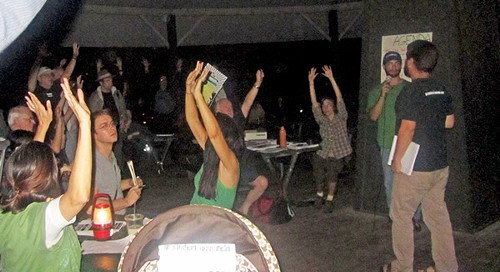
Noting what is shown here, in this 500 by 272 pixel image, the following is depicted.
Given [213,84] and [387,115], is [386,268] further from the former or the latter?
[213,84]

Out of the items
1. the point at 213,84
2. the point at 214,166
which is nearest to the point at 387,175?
the point at 213,84

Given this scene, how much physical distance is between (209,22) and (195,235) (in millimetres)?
9888

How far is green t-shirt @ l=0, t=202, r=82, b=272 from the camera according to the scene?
2.73 metres

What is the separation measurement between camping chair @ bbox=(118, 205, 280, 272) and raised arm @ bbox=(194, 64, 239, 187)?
2.08 metres

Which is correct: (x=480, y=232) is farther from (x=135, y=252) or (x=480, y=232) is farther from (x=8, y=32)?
(x=8, y=32)

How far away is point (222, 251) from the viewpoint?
6.50 ft

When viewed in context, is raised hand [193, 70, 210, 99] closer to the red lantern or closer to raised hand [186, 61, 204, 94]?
raised hand [186, 61, 204, 94]

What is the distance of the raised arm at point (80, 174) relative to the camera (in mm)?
2700

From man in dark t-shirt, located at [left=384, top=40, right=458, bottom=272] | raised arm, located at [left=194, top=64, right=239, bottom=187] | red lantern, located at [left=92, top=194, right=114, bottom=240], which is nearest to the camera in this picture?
red lantern, located at [left=92, top=194, right=114, bottom=240]

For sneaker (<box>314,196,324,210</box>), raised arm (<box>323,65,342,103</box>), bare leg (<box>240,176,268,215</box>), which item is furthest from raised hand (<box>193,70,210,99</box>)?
sneaker (<box>314,196,324,210</box>)

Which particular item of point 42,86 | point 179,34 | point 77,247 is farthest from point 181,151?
point 77,247

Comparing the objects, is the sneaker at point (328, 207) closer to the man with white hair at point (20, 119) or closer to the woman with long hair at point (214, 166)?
the woman with long hair at point (214, 166)

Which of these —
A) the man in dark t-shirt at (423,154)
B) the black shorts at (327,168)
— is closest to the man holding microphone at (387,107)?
the black shorts at (327,168)

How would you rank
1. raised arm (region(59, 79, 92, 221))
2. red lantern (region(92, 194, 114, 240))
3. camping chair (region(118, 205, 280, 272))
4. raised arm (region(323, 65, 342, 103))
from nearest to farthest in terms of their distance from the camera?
camping chair (region(118, 205, 280, 272))
raised arm (region(59, 79, 92, 221))
red lantern (region(92, 194, 114, 240))
raised arm (region(323, 65, 342, 103))
